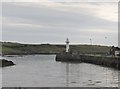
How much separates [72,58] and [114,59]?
37.6 meters

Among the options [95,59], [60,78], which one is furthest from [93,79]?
[95,59]

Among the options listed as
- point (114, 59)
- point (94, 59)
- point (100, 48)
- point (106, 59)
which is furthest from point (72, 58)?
point (100, 48)

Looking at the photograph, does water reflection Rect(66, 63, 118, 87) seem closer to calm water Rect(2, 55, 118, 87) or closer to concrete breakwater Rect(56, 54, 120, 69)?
calm water Rect(2, 55, 118, 87)

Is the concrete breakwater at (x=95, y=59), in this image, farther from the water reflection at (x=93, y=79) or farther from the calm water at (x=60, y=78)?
the water reflection at (x=93, y=79)

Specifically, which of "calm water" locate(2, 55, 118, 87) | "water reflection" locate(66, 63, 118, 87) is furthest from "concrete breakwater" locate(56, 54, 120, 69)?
"water reflection" locate(66, 63, 118, 87)

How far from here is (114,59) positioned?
6297 cm

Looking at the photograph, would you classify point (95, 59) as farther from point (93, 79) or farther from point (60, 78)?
point (93, 79)

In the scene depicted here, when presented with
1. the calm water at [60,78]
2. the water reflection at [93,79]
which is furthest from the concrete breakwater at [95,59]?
the water reflection at [93,79]

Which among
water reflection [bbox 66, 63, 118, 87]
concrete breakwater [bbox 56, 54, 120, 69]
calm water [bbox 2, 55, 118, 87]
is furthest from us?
concrete breakwater [bbox 56, 54, 120, 69]

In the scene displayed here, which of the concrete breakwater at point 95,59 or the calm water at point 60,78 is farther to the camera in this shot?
the concrete breakwater at point 95,59

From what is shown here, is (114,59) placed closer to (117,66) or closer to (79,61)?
(117,66)

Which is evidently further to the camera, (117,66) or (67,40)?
(67,40)

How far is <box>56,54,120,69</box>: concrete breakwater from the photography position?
63.0 m

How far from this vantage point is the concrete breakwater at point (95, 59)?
63.0 meters
